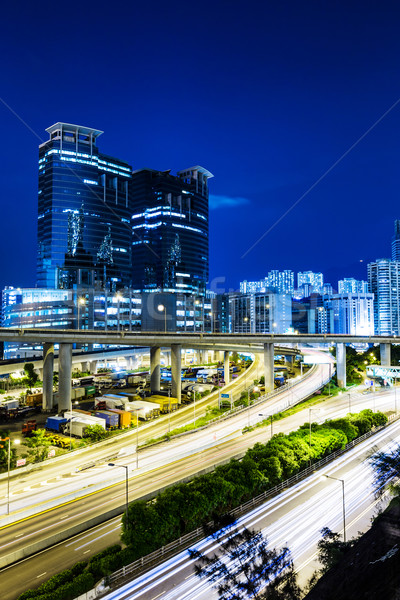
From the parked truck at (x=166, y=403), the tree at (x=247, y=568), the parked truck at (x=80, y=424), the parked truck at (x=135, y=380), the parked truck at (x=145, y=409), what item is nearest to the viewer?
the tree at (x=247, y=568)

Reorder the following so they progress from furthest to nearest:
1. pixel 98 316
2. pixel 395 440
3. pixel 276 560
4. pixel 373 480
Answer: pixel 98 316
pixel 395 440
pixel 373 480
pixel 276 560

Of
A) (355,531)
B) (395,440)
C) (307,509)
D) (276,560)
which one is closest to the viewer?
(276,560)

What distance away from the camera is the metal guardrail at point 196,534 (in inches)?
944

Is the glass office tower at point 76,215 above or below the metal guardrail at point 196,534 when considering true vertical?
above

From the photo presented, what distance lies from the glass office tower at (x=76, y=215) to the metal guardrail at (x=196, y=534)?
13846 centimetres

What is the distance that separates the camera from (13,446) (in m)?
50.0

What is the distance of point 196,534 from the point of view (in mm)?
28312

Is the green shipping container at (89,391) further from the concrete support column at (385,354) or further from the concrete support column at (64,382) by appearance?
the concrete support column at (385,354)

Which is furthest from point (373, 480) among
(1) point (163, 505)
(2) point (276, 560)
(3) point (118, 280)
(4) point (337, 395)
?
(3) point (118, 280)

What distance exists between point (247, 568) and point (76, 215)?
17129 centimetres

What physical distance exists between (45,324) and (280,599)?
5627 inches

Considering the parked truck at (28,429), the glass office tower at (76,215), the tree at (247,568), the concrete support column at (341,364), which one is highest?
the glass office tower at (76,215)

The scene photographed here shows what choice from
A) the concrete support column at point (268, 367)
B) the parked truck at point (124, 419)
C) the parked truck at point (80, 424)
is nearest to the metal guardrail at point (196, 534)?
the parked truck at point (80, 424)

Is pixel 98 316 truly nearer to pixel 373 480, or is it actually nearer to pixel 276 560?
pixel 373 480
